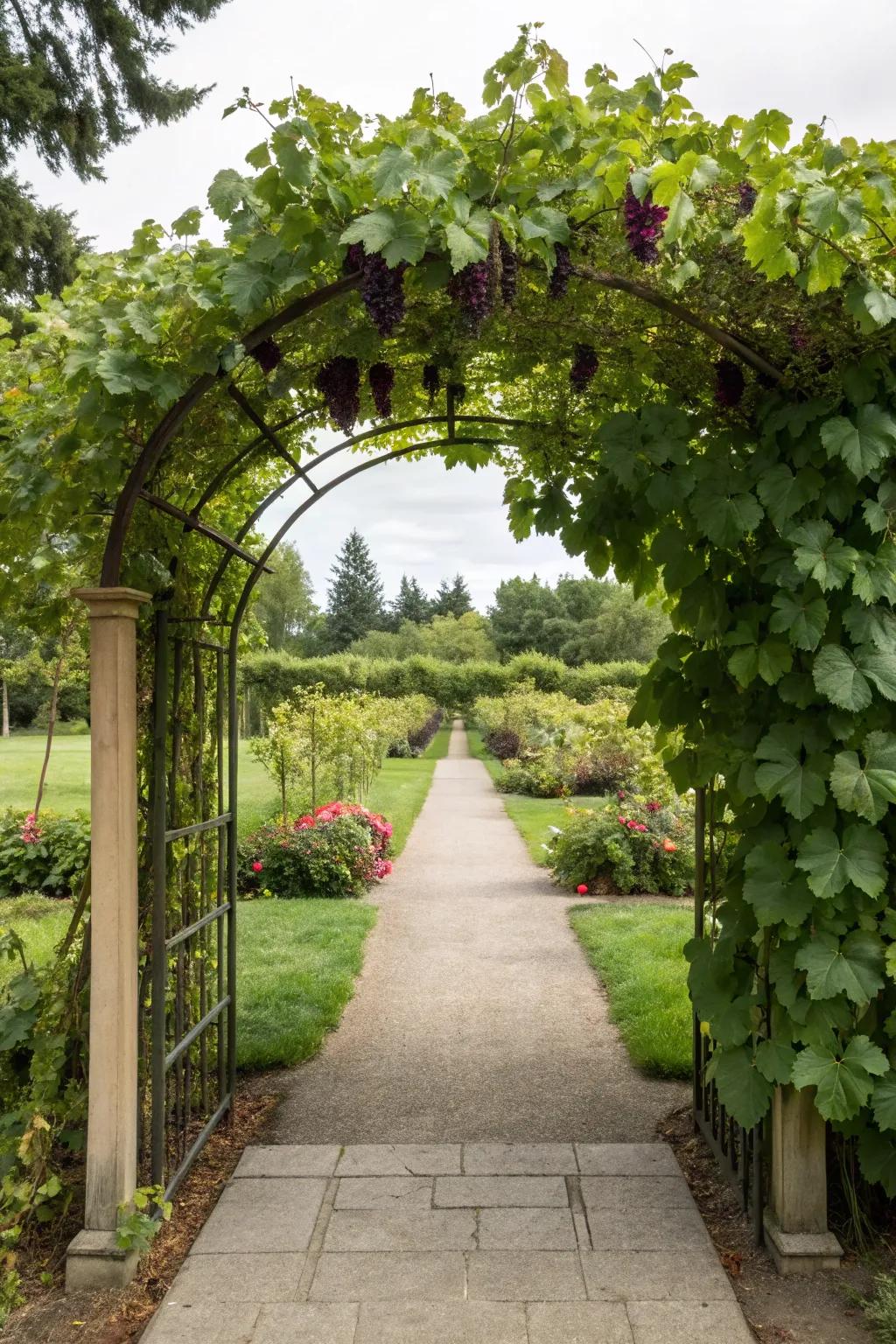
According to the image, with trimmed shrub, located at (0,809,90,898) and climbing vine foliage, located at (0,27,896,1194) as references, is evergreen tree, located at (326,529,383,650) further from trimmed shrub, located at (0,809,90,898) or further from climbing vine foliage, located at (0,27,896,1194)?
climbing vine foliage, located at (0,27,896,1194)

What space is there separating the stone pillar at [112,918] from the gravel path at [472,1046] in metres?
1.03

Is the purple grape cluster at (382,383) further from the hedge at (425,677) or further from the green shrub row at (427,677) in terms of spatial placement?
the hedge at (425,677)

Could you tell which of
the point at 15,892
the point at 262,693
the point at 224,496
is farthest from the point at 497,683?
the point at 224,496

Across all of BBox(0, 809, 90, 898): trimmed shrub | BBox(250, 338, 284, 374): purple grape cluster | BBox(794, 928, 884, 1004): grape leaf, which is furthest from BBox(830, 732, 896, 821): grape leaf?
BBox(0, 809, 90, 898): trimmed shrub

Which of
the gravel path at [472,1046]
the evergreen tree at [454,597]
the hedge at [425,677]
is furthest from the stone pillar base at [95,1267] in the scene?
the evergreen tree at [454,597]

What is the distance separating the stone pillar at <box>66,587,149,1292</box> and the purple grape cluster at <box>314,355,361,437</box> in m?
0.83

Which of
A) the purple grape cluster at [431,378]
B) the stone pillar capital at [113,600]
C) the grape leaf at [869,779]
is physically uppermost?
the purple grape cluster at [431,378]

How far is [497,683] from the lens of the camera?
33.5m

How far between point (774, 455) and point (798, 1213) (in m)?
2.17

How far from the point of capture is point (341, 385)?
3.01 meters

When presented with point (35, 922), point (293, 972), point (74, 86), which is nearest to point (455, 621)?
point (74, 86)

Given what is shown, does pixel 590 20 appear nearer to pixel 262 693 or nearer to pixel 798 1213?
pixel 798 1213

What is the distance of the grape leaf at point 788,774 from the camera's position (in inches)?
102

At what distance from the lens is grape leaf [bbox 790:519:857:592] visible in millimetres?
2529
